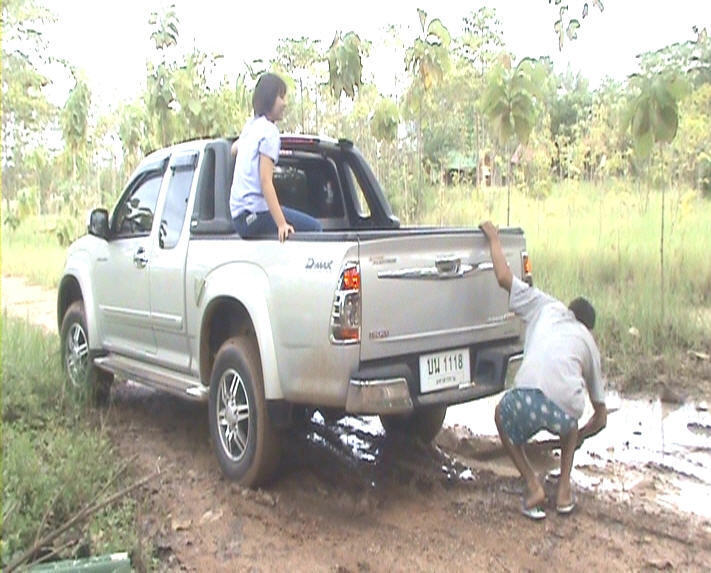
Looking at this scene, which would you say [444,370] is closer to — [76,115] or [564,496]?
[564,496]

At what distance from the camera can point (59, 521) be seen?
3.55 meters

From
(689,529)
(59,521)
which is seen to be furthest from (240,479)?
Result: (689,529)

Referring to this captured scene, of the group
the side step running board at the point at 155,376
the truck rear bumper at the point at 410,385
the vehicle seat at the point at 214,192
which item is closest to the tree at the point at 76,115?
the side step running board at the point at 155,376

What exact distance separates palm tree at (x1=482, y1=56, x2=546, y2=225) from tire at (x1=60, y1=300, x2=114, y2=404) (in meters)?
4.77

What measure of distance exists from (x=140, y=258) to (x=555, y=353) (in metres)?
2.79

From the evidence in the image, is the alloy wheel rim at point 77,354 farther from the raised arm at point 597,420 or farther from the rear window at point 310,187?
the raised arm at point 597,420

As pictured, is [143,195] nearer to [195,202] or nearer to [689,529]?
[195,202]

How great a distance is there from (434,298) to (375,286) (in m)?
0.39

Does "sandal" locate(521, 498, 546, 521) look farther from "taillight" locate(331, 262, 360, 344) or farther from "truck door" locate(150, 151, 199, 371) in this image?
"truck door" locate(150, 151, 199, 371)

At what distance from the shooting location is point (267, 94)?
4.47 m

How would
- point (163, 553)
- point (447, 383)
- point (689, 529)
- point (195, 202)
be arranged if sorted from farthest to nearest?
1. point (195, 202)
2. point (447, 383)
3. point (689, 529)
4. point (163, 553)

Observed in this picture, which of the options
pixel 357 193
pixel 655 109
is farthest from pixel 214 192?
pixel 655 109

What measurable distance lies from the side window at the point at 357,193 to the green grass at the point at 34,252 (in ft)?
30.9

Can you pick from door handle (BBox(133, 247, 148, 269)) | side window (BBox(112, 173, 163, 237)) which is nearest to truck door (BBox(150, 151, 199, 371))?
door handle (BBox(133, 247, 148, 269))
